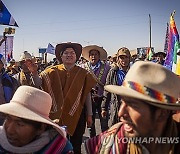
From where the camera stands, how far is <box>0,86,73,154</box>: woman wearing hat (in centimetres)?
212

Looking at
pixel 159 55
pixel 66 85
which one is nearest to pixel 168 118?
pixel 66 85

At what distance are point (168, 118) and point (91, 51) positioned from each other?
4.76m

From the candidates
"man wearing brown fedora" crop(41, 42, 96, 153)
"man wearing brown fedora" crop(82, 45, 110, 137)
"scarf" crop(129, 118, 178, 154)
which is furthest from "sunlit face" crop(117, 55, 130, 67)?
"scarf" crop(129, 118, 178, 154)

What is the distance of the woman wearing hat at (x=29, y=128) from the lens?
2.12 m

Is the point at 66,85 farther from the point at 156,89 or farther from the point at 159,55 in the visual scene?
the point at 159,55

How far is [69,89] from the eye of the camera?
4.27 metres

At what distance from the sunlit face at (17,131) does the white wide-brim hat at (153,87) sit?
0.70 meters

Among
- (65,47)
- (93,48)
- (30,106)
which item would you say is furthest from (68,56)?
(93,48)

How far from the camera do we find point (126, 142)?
193 cm

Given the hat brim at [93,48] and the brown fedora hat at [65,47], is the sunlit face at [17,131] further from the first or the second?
the hat brim at [93,48]

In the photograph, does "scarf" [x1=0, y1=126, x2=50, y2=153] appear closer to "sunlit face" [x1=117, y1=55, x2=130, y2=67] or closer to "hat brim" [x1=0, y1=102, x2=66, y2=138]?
"hat brim" [x1=0, y1=102, x2=66, y2=138]

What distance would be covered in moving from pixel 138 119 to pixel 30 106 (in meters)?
0.76

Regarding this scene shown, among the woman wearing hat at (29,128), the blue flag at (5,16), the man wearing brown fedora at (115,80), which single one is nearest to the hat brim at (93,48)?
the man wearing brown fedora at (115,80)

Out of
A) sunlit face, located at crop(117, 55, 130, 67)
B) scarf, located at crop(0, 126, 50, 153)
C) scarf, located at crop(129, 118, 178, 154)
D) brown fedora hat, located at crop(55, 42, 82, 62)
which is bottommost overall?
scarf, located at crop(0, 126, 50, 153)
